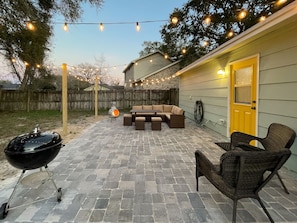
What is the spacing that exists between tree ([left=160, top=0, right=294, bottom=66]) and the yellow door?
19.9 feet

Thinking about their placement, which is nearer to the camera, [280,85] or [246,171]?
[246,171]

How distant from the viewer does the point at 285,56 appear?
10.1 ft

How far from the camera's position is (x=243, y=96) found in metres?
4.57

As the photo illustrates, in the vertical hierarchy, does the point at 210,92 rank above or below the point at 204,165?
above

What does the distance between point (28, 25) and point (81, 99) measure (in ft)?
26.9

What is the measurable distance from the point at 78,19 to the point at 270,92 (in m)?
6.69

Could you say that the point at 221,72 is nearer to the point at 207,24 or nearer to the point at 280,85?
the point at 280,85

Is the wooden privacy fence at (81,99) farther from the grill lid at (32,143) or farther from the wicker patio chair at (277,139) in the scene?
the grill lid at (32,143)

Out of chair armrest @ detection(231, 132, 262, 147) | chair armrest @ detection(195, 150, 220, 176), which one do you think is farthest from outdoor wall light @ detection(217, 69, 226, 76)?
chair armrest @ detection(195, 150, 220, 176)

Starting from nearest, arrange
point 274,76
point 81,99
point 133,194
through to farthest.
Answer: point 133,194, point 274,76, point 81,99

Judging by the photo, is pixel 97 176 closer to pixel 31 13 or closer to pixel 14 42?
pixel 31 13

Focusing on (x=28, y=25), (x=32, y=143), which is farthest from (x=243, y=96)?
(x=28, y=25)


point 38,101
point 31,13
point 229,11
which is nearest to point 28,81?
point 38,101

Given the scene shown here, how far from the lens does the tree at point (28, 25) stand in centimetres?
614
